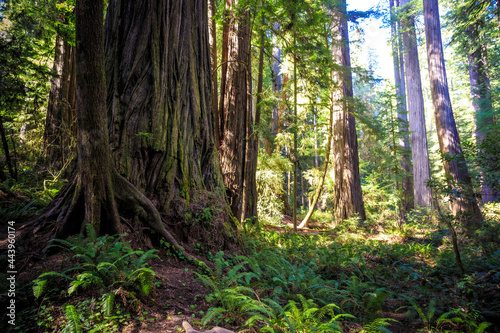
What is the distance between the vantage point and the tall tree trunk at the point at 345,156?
9938 mm

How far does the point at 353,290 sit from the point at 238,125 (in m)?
5.22

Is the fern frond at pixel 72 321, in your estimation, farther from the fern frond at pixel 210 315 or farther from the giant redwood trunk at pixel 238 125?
the giant redwood trunk at pixel 238 125

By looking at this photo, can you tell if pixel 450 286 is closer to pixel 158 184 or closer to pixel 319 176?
pixel 158 184

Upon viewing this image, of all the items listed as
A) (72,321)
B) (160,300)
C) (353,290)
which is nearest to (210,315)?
(160,300)

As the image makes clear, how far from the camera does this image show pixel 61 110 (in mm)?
8602

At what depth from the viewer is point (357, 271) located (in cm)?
471

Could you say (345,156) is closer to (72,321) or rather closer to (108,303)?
(108,303)

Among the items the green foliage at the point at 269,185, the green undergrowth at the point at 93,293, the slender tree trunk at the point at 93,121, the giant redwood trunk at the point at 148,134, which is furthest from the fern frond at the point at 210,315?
the green foliage at the point at 269,185

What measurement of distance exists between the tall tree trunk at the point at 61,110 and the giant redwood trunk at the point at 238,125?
4.25 metres

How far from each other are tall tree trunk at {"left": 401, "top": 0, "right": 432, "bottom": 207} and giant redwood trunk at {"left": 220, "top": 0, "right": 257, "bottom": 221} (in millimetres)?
8169

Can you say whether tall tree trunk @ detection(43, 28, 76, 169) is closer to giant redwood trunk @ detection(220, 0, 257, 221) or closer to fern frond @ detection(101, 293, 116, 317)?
giant redwood trunk @ detection(220, 0, 257, 221)

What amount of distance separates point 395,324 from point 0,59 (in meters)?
8.31

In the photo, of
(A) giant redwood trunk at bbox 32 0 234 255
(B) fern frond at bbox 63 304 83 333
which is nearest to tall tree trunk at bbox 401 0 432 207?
(A) giant redwood trunk at bbox 32 0 234 255

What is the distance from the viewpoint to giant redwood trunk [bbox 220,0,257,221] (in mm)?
7363
